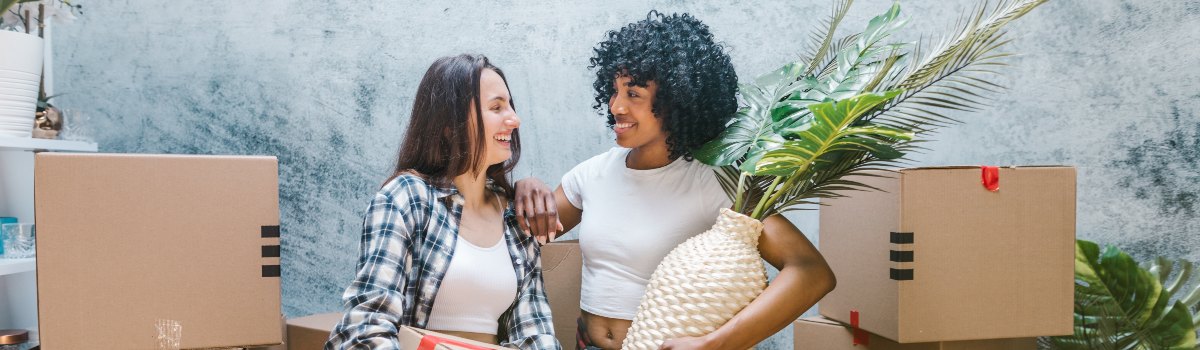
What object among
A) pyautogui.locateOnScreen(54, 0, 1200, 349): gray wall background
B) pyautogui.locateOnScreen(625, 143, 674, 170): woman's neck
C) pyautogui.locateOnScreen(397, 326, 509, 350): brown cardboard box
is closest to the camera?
pyautogui.locateOnScreen(397, 326, 509, 350): brown cardboard box

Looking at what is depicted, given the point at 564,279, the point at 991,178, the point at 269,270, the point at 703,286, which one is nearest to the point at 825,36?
the point at 991,178

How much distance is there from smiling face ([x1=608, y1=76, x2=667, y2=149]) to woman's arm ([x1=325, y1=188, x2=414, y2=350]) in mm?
541

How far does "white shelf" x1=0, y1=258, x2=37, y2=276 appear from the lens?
2.06 metres

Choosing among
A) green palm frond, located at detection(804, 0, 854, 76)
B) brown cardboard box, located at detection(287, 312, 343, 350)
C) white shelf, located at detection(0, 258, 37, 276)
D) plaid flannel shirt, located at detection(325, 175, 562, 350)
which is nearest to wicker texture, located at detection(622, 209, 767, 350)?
plaid flannel shirt, located at detection(325, 175, 562, 350)

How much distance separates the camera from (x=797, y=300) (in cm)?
170

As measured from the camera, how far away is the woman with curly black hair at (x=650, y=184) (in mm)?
1847

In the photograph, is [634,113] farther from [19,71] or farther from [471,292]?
[19,71]

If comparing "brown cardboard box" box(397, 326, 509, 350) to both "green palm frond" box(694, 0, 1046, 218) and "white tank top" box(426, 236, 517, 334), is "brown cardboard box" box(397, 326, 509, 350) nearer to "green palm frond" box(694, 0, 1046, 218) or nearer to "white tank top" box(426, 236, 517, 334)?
"white tank top" box(426, 236, 517, 334)

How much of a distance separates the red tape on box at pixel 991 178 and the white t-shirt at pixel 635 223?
22.0 inches

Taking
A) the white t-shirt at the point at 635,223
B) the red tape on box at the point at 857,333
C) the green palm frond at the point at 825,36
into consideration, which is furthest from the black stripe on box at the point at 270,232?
the red tape on box at the point at 857,333

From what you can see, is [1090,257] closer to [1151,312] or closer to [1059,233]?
[1151,312]

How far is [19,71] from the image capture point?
81.8 inches

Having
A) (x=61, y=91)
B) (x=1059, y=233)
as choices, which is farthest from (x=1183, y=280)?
(x=61, y=91)

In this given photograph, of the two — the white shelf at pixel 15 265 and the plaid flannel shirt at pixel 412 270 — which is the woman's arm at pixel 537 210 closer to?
the plaid flannel shirt at pixel 412 270
